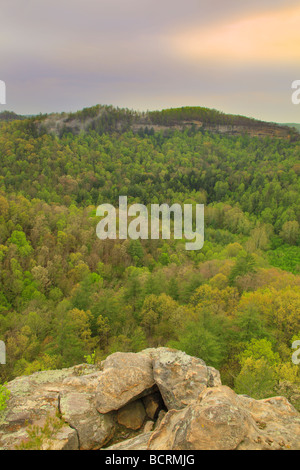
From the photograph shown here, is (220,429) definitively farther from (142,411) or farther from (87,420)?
(87,420)

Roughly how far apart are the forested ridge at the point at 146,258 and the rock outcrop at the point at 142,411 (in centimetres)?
481

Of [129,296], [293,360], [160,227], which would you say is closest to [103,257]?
[160,227]

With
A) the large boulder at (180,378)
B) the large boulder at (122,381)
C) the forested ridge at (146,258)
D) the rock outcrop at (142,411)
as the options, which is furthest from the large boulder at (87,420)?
the forested ridge at (146,258)

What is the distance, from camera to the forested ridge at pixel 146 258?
26.5 m

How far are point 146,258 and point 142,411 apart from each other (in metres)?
62.8

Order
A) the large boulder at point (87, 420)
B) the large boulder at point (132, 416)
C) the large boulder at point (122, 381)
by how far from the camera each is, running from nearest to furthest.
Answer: the large boulder at point (87, 420), the large boulder at point (122, 381), the large boulder at point (132, 416)

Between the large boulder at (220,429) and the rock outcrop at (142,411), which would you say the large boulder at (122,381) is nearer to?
the rock outcrop at (142,411)

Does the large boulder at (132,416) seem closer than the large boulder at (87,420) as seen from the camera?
No

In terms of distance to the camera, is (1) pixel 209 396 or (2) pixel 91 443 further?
(2) pixel 91 443

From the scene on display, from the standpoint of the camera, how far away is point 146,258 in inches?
3059

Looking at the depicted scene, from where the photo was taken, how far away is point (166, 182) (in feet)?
471

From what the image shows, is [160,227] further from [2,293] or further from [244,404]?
[244,404]

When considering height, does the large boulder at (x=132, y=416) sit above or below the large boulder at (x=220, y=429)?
below

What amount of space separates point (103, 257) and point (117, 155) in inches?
4163
